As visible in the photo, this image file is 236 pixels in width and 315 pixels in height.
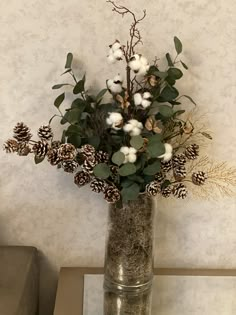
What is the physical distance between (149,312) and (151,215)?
219 millimetres

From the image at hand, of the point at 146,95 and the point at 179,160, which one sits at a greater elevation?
the point at 146,95

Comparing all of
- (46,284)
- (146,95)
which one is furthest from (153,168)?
(46,284)

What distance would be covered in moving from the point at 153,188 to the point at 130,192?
0.05 m

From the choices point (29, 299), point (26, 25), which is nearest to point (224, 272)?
point (29, 299)

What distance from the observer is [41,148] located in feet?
3.75

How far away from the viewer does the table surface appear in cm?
123

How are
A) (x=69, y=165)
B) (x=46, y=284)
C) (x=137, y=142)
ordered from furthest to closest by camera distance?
(x=46, y=284) → (x=69, y=165) → (x=137, y=142)

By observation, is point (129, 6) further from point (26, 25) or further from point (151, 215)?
point (151, 215)

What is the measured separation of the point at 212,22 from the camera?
1.29 metres

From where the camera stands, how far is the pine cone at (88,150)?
3.73ft

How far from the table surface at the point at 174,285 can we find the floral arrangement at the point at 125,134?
26cm

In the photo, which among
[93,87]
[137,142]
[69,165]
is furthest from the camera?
[93,87]

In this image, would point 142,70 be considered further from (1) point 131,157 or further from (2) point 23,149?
(2) point 23,149

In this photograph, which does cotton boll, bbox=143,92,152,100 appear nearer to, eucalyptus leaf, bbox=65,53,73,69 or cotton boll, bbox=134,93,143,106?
cotton boll, bbox=134,93,143,106
